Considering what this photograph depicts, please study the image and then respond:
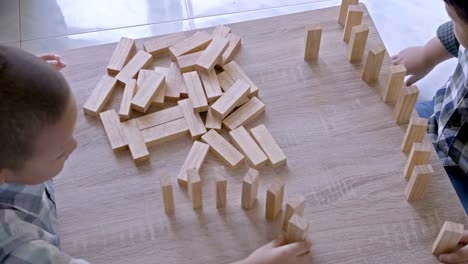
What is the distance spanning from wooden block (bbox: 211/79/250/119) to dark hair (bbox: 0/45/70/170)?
312 mm

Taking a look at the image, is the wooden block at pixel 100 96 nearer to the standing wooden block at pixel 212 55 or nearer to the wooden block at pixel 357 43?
the standing wooden block at pixel 212 55

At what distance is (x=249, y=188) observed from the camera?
789 millimetres

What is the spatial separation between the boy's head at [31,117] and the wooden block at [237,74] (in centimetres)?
36

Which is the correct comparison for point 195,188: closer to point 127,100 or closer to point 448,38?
point 127,100

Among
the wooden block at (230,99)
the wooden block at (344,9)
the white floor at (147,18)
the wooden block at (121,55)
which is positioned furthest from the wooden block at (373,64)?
the white floor at (147,18)

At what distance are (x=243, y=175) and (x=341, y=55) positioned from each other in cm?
34

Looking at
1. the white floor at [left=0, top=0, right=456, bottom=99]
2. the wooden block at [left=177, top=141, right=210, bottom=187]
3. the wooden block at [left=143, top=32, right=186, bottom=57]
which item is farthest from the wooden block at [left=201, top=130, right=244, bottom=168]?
the white floor at [left=0, top=0, right=456, bottom=99]

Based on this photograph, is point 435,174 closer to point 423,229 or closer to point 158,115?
point 423,229

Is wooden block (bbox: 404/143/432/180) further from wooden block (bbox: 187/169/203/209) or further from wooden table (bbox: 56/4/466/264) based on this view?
wooden block (bbox: 187/169/203/209)

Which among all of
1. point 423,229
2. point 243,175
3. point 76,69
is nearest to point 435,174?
point 423,229

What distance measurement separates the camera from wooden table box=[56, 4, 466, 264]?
31.3 inches

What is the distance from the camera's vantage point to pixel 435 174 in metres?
0.87

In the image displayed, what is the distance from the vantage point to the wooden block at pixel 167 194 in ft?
2.59

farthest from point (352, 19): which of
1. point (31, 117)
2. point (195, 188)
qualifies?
point (31, 117)
